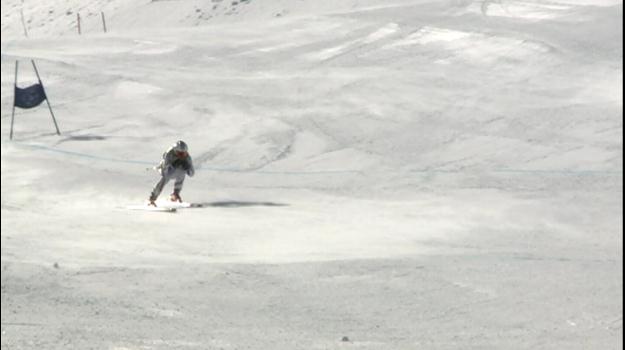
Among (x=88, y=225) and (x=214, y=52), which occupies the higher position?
(x=88, y=225)

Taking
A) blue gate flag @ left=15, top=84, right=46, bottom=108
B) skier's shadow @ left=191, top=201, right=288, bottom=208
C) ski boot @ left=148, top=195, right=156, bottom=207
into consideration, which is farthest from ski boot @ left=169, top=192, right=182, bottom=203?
blue gate flag @ left=15, top=84, right=46, bottom=108

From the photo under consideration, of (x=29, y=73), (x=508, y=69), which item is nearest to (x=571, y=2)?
(x=508, y=69)

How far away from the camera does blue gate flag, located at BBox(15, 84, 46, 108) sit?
2884 cm

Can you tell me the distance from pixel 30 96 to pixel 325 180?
653 centimetres

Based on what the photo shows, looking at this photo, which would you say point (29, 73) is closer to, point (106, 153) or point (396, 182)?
point (106, 153)

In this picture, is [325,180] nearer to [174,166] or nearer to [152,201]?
[174,166]

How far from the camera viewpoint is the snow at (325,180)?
12977 millimetres

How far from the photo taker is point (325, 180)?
85.6 ft

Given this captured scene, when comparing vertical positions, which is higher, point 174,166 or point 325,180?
point 174,166

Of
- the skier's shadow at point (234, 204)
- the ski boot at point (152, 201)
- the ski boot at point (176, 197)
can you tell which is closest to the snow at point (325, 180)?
the skier's shadow at point (234, 204)

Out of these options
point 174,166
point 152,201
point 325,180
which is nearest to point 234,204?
point 174,166

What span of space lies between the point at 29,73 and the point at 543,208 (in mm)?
15725

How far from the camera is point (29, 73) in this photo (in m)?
34.4

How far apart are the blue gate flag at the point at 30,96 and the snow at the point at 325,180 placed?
0.77m
